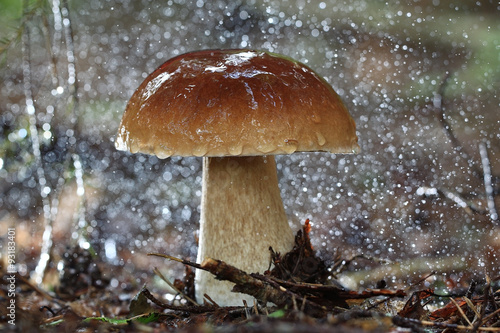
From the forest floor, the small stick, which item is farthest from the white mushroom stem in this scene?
the small stick

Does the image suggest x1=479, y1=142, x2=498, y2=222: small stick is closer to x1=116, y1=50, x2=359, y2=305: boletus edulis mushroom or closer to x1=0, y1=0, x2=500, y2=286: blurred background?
x1=0, y1=0, x2=500, y2=286: blurred background

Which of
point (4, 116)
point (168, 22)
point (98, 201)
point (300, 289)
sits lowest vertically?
point (300, 289)

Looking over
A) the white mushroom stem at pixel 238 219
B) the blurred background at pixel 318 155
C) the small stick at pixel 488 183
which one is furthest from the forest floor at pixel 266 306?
the small stick at pixel 488 183

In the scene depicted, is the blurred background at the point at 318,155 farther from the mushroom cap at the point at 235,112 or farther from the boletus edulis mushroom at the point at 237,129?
the mushroom cap at the point at 235,112

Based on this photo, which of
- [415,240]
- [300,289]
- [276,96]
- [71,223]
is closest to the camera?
[300,289]

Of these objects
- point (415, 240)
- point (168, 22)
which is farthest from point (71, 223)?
point (415, 240)

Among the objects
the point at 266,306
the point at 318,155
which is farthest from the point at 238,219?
the point at 318,155

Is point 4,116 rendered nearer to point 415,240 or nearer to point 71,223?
point 71,223
